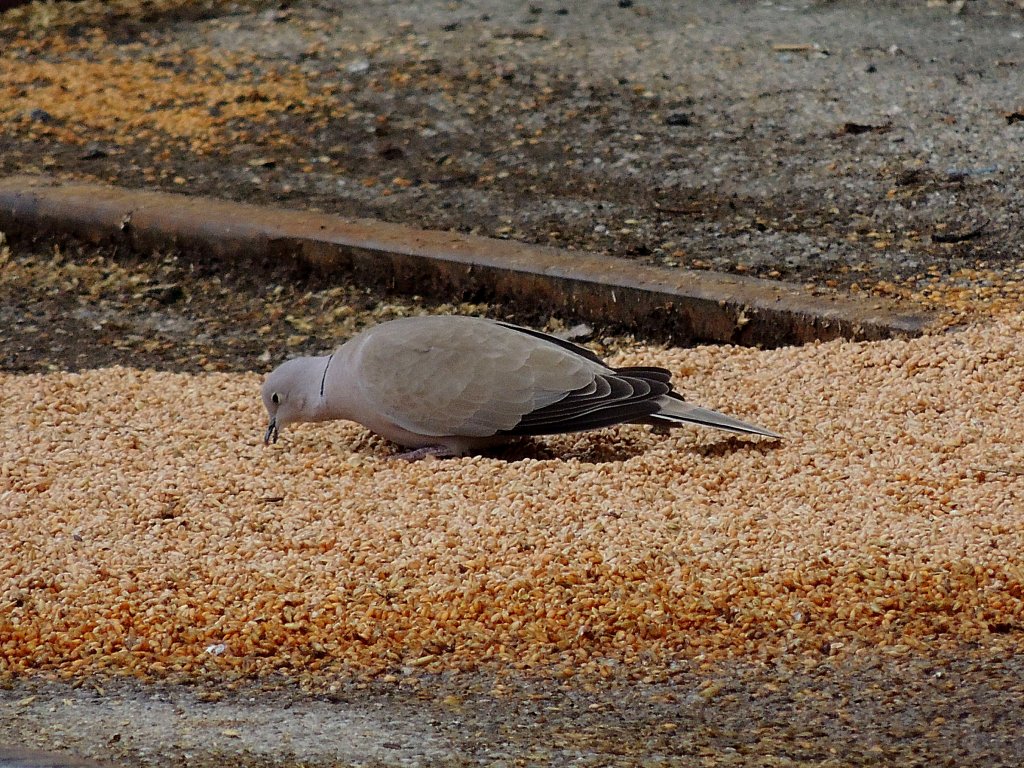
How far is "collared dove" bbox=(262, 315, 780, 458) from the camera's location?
3.26 metres

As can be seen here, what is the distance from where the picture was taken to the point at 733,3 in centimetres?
791

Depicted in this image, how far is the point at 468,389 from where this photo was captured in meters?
3.34

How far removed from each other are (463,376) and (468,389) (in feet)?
0.12

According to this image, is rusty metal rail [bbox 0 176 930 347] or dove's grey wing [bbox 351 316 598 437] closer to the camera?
dove's grey wing [bbox 351 316 598 437]

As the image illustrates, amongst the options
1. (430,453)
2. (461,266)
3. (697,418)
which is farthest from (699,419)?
(461,266)

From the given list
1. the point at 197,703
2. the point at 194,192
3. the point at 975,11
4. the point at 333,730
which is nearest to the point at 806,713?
the point at 333,730

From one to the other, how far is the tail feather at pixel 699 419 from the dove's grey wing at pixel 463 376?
6.3 inches

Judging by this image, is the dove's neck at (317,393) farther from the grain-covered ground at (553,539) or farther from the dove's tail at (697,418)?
the dove's tail at (697,418)

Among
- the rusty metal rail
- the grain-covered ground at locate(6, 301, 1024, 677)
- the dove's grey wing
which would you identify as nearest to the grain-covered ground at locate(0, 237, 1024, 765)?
the grain-covered ground at locate(6, 301, 1024, 677)

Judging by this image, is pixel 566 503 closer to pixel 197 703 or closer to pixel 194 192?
pixel 197 703

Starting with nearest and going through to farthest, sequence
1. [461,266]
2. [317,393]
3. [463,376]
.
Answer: [463,376], [317,393], [461,266]

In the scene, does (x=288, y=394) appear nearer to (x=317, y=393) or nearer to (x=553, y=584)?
(x=317, y=393)

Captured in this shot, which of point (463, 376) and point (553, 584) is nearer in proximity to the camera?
point (553, 584)

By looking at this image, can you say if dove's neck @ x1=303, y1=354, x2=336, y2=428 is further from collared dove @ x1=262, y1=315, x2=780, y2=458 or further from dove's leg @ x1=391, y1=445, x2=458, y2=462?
dove's leg @ x1=391, y1=445, x2=458, y2=462
